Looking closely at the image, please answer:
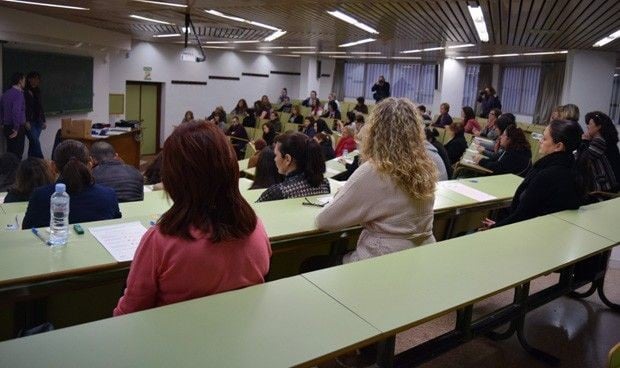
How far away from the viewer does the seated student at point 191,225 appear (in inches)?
65.0

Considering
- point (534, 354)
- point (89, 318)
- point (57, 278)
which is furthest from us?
point (534, 354)

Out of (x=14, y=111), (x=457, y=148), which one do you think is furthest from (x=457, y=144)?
(x=14, y=111)

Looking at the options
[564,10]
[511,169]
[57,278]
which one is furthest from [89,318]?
[564,10]

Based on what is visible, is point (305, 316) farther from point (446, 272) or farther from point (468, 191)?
point (468, 191)

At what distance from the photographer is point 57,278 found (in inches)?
80.2

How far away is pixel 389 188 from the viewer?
2.43 m

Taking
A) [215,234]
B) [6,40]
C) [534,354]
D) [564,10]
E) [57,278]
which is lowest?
[534,354]

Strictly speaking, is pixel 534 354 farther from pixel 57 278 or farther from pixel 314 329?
pixel 57 278

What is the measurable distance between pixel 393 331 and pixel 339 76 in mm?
17796

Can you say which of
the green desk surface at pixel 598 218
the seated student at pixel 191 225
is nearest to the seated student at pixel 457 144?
the green desk surface at pixel 598 218

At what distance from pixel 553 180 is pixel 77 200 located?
105 inches

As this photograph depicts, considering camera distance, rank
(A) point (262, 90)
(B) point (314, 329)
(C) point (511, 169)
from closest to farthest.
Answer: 1. (B) point (314, 329)
2. (C) point (511, 169)
3. (A) point (262, 90)

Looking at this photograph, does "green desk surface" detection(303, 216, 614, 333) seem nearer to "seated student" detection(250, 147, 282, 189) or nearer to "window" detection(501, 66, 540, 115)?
"seated student" detection(250, 147, 282, 189)

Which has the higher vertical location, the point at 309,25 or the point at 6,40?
the point at 309,25
